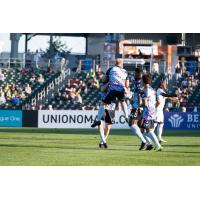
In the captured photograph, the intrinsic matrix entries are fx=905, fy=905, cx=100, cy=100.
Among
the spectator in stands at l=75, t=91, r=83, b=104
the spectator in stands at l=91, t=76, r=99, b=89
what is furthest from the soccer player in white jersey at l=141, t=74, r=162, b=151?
the spectator in stands at l=91, t=76, r=99, b=89

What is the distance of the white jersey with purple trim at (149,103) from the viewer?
21.8 meters

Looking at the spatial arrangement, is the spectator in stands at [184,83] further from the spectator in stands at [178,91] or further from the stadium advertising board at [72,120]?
the stadium advertising board at [72,120]

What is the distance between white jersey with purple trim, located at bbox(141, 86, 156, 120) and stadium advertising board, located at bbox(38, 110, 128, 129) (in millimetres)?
18773

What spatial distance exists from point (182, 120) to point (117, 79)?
65.9 feet

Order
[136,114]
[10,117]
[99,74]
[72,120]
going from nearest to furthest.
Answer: [136,114] → [72,120] → [10,117] → [99,74]

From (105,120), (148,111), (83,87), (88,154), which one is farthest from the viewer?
(83,87)

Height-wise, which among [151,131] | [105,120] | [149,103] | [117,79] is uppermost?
[117,79]

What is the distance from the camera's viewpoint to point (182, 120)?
4219 centimetres

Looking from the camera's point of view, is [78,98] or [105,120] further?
[78,98]

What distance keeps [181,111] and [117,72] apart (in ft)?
67.3

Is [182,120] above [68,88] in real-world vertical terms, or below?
below

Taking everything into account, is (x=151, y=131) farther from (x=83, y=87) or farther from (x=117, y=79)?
(x=83, y=87)

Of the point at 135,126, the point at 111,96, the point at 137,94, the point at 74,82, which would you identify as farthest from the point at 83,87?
the point at 135,126

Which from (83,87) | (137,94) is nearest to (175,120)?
(83,87)
